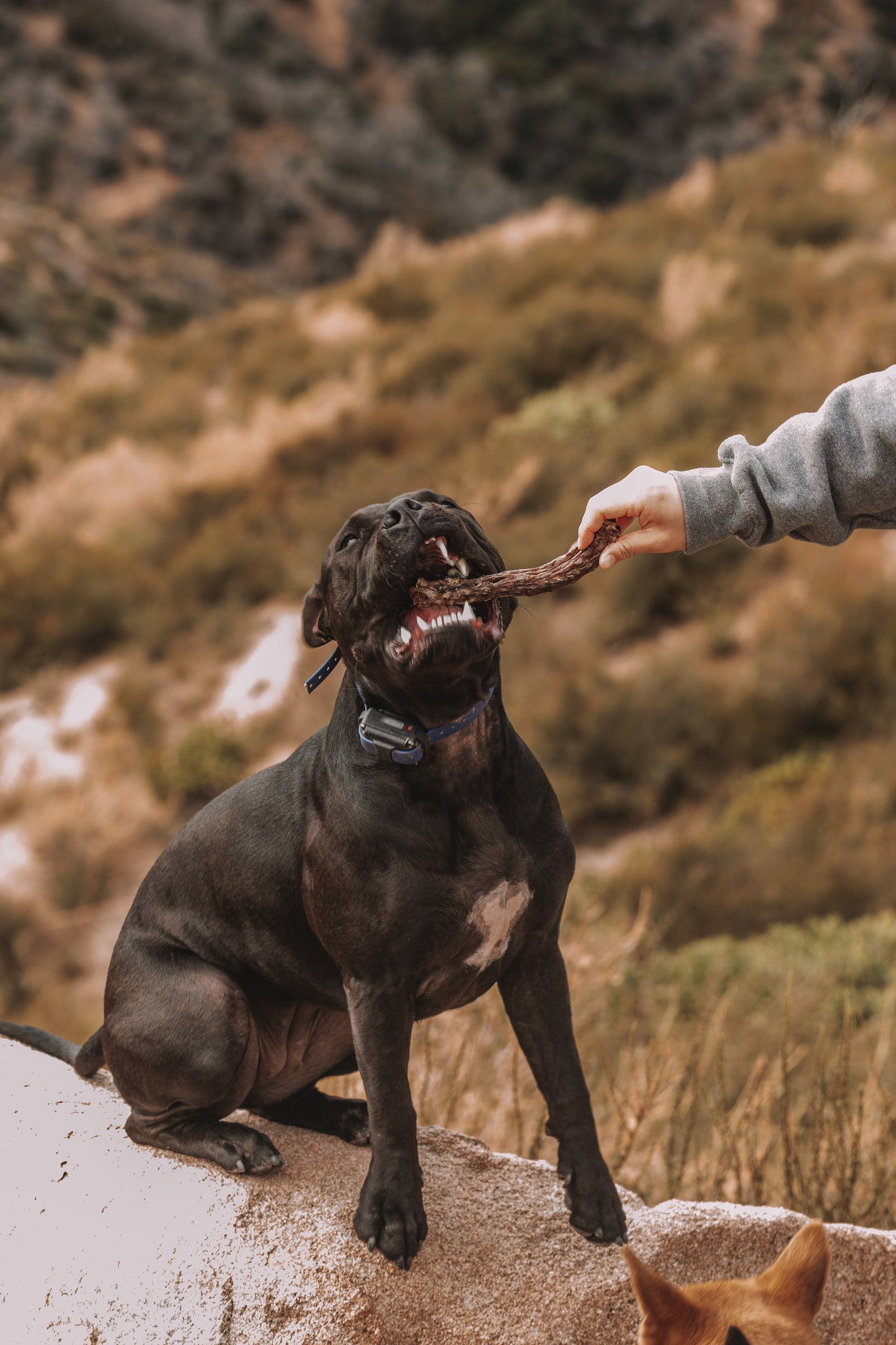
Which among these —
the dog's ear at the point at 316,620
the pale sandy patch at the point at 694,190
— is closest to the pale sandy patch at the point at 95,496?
the pale sandy patch at the point at 694,190

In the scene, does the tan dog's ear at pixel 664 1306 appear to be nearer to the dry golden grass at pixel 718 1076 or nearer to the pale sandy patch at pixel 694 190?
the dry golden grass at pixel 718 1076

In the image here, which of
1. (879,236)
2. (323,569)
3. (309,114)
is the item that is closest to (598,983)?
(323,569)

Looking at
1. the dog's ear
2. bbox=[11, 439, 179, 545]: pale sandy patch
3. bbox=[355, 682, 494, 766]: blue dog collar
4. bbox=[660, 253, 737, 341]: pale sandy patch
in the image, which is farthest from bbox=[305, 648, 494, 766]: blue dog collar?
bbox=[660, 253, 737, 341]: pale sandy patch

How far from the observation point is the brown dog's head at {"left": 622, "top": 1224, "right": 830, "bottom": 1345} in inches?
64.6

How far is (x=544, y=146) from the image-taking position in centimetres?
3534

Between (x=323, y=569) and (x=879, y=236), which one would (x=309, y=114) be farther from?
(x=323, y=569)

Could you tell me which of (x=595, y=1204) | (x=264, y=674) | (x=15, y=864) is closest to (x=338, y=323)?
(x=264, y=674)

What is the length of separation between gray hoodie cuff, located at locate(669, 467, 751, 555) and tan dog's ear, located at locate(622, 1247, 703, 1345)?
122 cm

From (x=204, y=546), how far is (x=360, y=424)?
214 centimetres

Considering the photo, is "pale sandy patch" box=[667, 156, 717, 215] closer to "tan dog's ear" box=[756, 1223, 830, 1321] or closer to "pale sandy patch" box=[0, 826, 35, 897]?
"pale sandy patch" box=[0, 826, 35, 897]

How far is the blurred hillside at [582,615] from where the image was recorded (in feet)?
16.9

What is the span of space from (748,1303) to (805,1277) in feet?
0.34

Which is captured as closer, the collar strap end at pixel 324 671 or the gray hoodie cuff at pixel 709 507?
the gray hoodie cuff at pixel 709 507

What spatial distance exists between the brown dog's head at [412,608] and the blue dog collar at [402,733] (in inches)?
1.5
